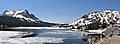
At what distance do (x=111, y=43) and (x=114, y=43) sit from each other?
822mm

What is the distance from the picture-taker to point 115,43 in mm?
42062

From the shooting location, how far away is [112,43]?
1687 inches

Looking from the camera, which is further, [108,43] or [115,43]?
→ [108,43]

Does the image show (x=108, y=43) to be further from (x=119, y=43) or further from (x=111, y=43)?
(x=119, y=43)

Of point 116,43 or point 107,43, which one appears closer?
point 116,43

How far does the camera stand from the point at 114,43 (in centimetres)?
4241

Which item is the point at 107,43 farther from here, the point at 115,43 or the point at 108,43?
the point at 115,43

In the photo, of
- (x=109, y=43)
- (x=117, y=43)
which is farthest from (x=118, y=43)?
(x=109, y=43)

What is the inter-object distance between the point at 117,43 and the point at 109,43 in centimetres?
282

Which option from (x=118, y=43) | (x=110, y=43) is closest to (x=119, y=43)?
(x=118, y=43)

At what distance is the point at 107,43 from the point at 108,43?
30.9 inches

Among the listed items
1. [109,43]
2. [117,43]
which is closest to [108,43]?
[109,43]

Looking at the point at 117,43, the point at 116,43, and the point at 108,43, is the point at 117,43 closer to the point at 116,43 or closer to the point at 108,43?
the point at 116,43

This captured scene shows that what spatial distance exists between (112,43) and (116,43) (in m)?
1.20
